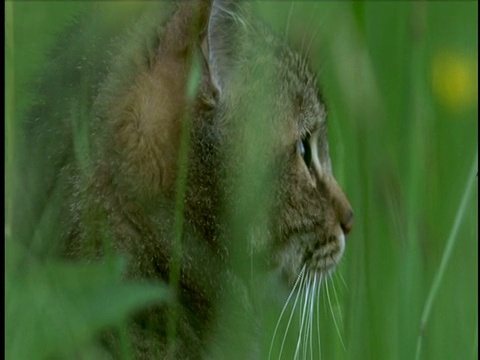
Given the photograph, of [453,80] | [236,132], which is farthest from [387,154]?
[453,80]

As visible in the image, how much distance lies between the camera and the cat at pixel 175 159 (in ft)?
6.66

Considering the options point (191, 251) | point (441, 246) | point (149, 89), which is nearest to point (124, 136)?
point (149, 89)

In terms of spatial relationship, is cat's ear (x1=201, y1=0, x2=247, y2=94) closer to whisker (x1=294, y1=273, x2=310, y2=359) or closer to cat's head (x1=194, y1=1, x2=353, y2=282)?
cat's head (x1=194, y1=1, x2=353, y2=282)

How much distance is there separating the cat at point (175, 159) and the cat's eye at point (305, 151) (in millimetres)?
39

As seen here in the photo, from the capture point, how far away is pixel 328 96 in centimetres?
243

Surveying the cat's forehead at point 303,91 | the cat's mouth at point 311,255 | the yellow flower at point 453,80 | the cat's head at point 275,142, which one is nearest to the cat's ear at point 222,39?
the cat's head at point 275,142

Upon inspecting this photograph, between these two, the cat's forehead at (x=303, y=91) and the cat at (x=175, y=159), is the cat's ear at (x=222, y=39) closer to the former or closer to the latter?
the cat at (x=175, y=159)

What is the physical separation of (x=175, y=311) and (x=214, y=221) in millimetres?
175

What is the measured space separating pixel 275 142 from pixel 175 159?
0.19m

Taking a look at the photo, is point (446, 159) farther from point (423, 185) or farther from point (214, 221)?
point (214, 221)

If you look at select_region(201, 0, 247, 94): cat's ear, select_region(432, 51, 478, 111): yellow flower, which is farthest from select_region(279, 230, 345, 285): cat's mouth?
select_region(432, 51, 478, 111): yellow flower

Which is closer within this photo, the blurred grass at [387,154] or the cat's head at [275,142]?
the blurred grass at [387,154]

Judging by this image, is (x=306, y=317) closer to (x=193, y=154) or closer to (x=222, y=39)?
(x=193, y=154)

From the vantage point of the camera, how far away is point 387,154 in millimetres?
2271
